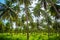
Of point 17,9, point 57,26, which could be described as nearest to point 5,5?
point 17,9

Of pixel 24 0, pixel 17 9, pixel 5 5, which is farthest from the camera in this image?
pixel 5 5

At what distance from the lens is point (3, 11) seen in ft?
98.7

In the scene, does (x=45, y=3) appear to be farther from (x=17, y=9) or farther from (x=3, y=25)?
(x=3, y=25)

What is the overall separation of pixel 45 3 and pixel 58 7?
100.0 inches

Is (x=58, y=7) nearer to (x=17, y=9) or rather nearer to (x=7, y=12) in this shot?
(x=17, y=9)

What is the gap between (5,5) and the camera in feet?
97.9

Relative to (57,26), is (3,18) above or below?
above

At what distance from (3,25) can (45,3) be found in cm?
2807

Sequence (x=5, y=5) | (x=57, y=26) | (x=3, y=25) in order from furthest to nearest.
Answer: (x=3, y=25) → (x=57, y=26) → (x=5, y=5)

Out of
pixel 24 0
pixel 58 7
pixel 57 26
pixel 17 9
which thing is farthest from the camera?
pixel 57 26

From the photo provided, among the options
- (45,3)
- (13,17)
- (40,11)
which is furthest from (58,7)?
(13,17)

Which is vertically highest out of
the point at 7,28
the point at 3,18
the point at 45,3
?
Answer: the point at 45,3

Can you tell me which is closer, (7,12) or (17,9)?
(17,9)

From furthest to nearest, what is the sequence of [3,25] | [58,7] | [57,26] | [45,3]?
[3,25], [57,26], [58,7], [45,3]
